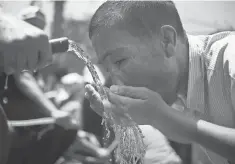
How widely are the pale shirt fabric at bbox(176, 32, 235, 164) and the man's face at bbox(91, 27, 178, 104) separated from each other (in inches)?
3.3

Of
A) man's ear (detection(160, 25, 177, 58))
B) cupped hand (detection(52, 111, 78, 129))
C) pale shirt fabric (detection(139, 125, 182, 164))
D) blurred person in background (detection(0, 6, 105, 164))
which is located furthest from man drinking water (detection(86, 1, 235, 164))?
cupped hand (detection(52, 111, 78, 129))

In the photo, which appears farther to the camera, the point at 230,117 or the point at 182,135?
the point at 230,117

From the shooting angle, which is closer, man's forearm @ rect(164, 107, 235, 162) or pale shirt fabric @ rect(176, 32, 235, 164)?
man's forearm @ rect(164, 107, 235, 162)

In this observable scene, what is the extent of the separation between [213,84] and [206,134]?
22 centimetres

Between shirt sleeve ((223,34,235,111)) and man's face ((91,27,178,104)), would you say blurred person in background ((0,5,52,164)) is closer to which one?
man's face ((91,27,178,104))

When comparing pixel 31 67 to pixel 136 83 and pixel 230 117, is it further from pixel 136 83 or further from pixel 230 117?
pixel 230 117

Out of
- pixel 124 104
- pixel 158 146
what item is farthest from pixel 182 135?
pixel 158 146

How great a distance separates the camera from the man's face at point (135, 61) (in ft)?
3.66

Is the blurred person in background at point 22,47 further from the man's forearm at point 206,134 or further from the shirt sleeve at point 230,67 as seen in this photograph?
the shirt sleeve at point 230,67

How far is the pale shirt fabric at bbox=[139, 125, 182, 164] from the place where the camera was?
1298 millimetres

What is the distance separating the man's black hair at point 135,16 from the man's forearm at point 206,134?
344 millimetres

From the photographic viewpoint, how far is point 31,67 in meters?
0.82

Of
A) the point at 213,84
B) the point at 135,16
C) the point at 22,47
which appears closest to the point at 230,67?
the point at 213,84

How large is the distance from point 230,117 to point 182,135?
0.72 feet
